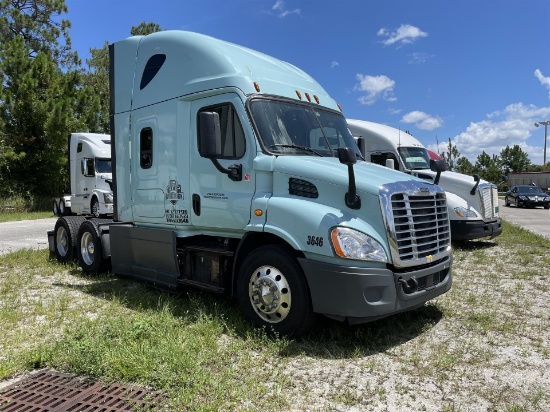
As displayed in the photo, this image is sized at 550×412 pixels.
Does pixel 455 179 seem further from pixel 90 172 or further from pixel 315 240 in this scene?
pixel 90 172

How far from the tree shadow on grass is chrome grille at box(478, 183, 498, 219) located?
6154 mm

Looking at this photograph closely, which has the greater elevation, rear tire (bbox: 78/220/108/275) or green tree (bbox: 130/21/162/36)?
green tree (bbox: 130/21/162/36)

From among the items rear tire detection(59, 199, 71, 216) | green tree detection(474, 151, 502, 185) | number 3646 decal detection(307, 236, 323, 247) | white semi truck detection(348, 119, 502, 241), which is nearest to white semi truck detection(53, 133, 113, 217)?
rear tire detection(59, 199, 71, 216)

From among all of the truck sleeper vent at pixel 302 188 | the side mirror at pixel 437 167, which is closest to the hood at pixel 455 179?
the side mirror at pixel 437 167

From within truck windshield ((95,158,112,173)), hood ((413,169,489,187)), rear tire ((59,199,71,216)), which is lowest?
rear tire ((59,199,71,216))

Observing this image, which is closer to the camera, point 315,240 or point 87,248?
point 315,240

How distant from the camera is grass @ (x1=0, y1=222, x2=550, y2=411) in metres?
3.45

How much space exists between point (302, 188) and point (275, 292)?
1.10 meters

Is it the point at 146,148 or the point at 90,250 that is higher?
the point at 146,148

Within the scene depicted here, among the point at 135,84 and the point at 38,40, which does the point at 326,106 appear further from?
the point at 38,40

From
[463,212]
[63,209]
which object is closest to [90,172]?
[63,209]

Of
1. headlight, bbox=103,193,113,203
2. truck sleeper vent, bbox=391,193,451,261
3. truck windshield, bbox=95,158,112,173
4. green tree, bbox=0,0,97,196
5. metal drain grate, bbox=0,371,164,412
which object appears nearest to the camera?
metal drain grate, bbox=0,371,164,412

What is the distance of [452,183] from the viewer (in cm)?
1155

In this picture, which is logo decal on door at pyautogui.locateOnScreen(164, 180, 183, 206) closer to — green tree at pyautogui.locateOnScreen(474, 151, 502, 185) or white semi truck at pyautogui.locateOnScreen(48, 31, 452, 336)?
white semi truck at pyautogui.locateOnScreen(48, 31, 452, 336)
